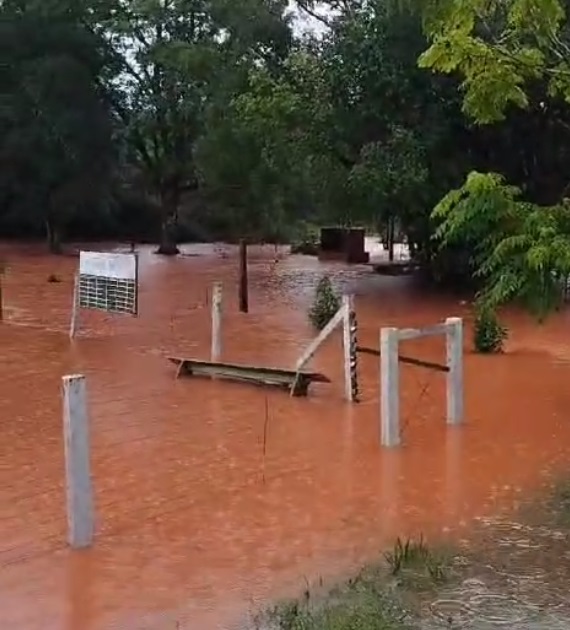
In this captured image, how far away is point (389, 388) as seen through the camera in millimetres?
9125

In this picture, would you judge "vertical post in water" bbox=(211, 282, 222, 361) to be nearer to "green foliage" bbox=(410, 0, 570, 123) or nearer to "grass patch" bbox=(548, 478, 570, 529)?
"grass patch" bbox=(548, 478, 570, 529)

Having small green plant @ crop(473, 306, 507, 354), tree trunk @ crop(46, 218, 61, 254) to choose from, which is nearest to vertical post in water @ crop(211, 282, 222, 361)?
small green plant @ crop(473, 306, 507, 354)

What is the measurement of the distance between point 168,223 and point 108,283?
898 inches

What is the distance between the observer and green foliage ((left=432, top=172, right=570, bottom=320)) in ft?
21.0

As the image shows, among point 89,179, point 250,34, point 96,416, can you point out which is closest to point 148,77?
point 89,179

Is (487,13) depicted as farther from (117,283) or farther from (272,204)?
(272,204)

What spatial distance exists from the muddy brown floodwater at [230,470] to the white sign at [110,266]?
1.06 m

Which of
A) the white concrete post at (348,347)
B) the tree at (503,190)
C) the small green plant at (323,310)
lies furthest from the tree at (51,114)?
the tree at (503,190)

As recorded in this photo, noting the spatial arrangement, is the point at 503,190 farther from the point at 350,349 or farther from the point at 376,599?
the point at 350,349

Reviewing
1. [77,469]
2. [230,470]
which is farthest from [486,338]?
[77,469]

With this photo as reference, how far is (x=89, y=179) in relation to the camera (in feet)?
120

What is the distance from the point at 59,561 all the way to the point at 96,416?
4308 mm

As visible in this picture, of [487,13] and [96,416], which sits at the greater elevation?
[487,13]

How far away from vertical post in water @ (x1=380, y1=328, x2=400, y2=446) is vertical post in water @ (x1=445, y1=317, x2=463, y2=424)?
88 centimetres
